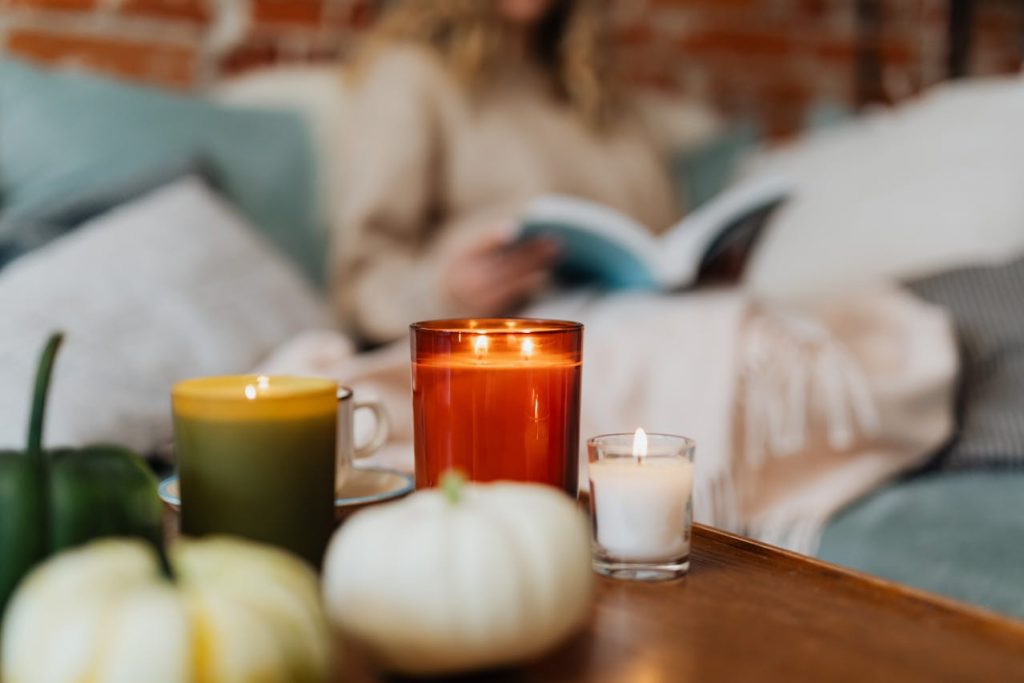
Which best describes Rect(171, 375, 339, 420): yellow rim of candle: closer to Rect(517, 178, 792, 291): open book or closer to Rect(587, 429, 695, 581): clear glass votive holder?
Rect(587, 429, 695, 581): clear glass votive holder

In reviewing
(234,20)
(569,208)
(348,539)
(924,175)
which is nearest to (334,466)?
(348,539)

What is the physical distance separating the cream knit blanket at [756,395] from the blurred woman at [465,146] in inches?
11.4

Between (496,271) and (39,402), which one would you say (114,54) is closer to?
(496,271)

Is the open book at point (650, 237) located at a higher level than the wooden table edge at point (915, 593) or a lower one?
higher

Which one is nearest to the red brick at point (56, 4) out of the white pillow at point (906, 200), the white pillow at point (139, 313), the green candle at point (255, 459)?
the white pillow at point (139, 313)

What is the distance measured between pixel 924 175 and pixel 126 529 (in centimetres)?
127

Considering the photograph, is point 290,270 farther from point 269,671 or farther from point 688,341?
point 269,671

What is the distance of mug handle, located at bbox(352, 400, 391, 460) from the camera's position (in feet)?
2.26

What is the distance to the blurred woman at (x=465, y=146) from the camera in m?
1.54

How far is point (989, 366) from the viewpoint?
119 cm

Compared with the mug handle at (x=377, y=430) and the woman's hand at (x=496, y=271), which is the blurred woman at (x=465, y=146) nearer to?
the woman's hand at (x=496, y=271)

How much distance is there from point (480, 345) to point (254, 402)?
0.44ft

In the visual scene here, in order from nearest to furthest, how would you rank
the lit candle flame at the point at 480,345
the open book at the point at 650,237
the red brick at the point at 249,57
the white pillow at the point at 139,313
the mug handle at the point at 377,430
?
1. the lit candle flame at the point at 480,345
2. the mug handle at the point at 377,430
3. the white pillow at the point at 139,313
4. the open book at the point at 650,237
5. the red brick at the point at 249,57

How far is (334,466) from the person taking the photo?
0.54 m
